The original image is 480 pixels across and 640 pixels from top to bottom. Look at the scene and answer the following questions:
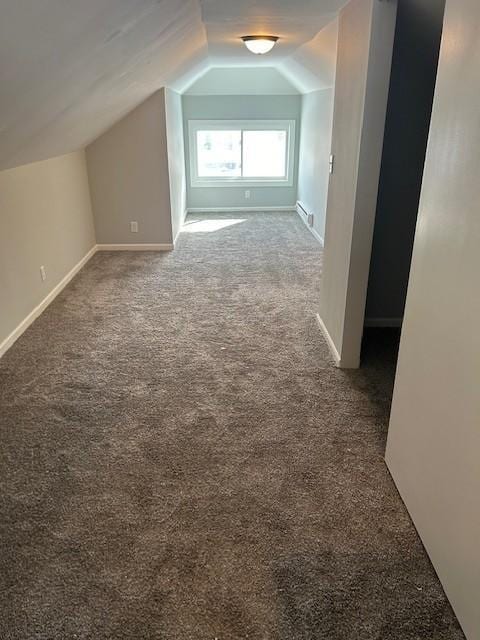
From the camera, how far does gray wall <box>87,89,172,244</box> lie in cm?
495

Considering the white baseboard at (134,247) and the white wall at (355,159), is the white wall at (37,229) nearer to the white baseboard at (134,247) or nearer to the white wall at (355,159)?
the white baseboard at (134,247)

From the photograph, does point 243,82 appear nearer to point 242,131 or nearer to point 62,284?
point 242,131

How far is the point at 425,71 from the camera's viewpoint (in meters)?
2.82

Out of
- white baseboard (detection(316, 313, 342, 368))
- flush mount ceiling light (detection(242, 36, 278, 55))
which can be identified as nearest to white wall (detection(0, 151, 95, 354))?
flush mount ceiling light (detection(242, 36, 278, 55))

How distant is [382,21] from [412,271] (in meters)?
1.26

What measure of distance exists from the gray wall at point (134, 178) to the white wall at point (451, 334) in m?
3.93

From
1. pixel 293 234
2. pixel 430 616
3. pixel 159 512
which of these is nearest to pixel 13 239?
pixel 159 512

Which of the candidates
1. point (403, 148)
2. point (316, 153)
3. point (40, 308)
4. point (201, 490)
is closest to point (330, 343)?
point (403, 148)

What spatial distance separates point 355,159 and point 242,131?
5276 millimetres

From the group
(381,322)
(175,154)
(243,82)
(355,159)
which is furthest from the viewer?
(243,82)

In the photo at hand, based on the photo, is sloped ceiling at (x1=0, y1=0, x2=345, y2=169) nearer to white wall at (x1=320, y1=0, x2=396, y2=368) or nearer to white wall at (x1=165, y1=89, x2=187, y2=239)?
white wall at (x1=320, y1=0, x2=396, y2=368)

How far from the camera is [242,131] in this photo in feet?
24.1

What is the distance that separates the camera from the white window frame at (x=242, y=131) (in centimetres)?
721

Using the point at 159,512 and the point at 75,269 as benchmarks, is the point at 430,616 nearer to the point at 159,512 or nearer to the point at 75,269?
the point at 159,512
